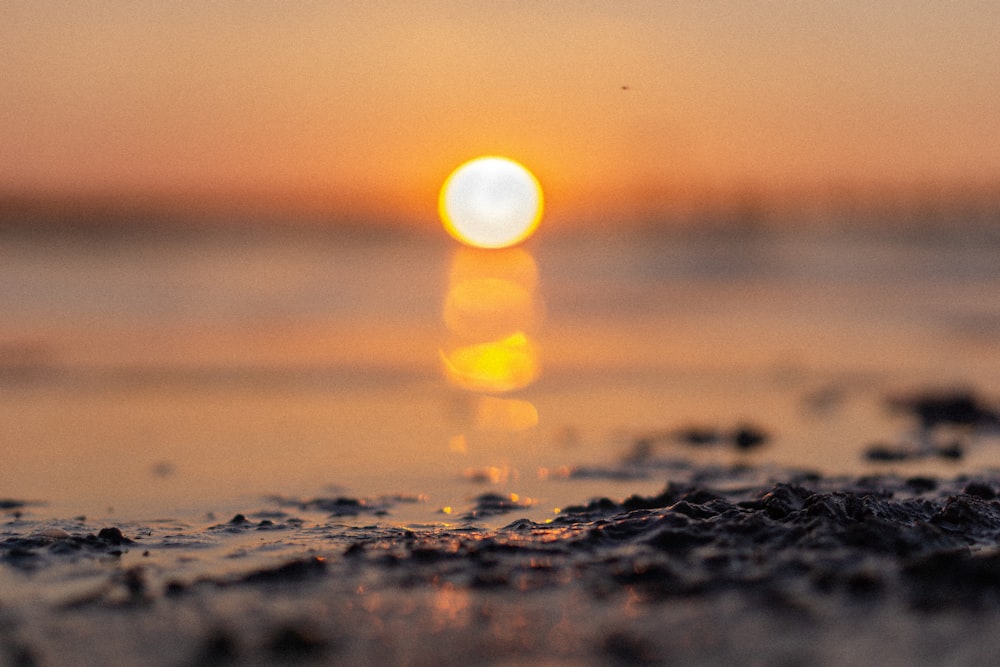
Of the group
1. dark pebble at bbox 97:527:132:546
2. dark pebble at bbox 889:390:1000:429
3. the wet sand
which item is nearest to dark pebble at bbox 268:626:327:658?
the wet sand

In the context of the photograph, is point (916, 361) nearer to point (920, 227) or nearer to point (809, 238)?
point (809, 238)

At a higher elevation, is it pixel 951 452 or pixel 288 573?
pixel 951 452

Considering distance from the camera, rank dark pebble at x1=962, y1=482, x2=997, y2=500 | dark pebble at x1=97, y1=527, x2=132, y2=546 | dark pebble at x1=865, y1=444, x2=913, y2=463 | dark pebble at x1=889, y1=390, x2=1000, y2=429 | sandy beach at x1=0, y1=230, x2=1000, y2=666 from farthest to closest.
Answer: dark pebble at x1=889, y1=390, x2=1000, y2=429 → dark pebble at x1=865, y1=444, x2=913, y2=463 → dark pebble at x1=962, y1=482, x2=997, y2=500 → dark pebble at x1=97, y1=527, x2=132, y2=546 → sandy beach at x1=0, y1=230, x2=1000, y2=666

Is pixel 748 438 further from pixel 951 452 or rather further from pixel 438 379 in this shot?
pixel 438 379

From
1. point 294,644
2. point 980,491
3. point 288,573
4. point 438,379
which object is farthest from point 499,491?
point 438,379

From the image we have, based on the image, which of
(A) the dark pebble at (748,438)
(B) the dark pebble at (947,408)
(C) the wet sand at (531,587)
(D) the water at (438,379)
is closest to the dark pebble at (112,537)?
(C) the wet sand at (531,587)

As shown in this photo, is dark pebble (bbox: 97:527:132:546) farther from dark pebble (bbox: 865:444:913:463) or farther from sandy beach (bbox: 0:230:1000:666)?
dark pebble (bbox: 865:444:913:463)
